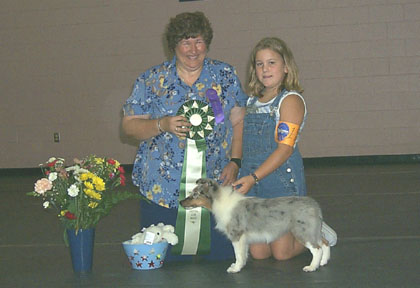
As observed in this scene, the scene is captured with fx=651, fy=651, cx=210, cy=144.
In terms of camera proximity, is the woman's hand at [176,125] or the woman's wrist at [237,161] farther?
the woman's wrist at [237,161]

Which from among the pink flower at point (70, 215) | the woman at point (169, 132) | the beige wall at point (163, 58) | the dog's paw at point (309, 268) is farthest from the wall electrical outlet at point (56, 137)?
the dog's paw at point (309, 268)

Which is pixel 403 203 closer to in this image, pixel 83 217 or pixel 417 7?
pixel 83 217

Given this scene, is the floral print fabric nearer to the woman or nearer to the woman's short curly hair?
the woman

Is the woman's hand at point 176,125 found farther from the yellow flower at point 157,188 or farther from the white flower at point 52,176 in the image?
the white flower at point 52,176

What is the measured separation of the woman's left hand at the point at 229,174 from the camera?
3525 millimetres

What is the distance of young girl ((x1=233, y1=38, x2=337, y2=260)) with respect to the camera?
133 inches

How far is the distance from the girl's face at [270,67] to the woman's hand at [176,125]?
482 mm

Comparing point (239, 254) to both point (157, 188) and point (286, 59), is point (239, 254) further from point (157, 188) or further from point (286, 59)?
point (286, 59)

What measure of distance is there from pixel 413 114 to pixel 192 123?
5894mm

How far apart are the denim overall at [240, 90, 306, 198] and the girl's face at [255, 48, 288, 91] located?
0.09m

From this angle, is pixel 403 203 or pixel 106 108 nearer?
pixel 403 203

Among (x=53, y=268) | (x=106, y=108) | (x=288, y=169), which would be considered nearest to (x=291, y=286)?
(x=288, y=169)

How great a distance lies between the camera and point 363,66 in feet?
28.3

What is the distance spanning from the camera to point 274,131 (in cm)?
349
